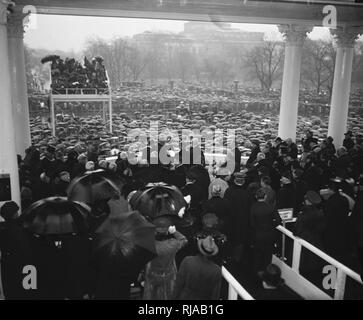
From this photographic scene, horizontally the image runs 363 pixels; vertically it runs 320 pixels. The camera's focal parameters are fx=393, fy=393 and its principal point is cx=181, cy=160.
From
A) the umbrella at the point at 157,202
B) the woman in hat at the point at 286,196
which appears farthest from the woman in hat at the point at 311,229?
the umbrella at the point at 157,202

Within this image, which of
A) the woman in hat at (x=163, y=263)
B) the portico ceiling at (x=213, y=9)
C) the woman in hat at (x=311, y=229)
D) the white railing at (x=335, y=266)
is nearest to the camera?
the woman in hat at (x=163, y=263)

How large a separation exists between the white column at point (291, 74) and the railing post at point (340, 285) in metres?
10.6

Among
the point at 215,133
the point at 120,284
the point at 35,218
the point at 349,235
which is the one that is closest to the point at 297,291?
the point at 349,235

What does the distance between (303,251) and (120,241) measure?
329cm

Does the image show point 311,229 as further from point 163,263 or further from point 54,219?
point 54,219

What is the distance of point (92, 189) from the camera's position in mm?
6598

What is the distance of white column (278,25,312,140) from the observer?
14.5 meters

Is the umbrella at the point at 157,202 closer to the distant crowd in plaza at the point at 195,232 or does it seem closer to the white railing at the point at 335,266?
the distant crowd in plaza at the point at 195,232

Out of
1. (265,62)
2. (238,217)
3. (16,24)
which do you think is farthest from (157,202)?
(265,62)

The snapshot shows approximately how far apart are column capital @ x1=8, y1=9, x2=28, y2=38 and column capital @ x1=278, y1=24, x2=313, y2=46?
29.7ft

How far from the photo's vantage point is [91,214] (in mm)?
5621

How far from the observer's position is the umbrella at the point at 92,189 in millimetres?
6500

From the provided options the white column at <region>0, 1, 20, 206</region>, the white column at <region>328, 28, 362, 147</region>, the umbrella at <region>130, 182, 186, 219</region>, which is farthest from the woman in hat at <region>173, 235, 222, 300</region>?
the white column at <region>328, 28, 362, 147</region>

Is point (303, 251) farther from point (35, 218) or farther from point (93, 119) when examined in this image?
point (93, 119)
